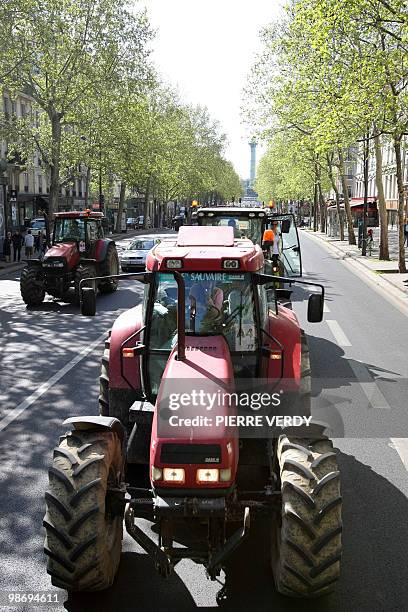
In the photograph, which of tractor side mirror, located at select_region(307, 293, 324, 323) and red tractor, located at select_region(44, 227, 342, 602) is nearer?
red tractor, located at select_region(44, 227, 342, 602)

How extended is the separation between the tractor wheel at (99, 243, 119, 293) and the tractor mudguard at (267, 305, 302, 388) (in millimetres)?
13412

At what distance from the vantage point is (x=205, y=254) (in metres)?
5.43

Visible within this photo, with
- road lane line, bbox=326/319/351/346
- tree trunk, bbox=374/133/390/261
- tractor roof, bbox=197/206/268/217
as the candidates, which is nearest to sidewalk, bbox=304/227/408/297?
tree trunk, bbox=374/133/390/261

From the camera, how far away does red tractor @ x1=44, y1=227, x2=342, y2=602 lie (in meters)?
4.30

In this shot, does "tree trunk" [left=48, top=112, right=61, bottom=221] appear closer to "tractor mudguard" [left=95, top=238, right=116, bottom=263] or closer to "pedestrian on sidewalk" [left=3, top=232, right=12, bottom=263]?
"pedestrian on sidewalk" [left=3, top=232, right=12, bottom=263]

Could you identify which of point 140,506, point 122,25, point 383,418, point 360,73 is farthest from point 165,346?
point 122,25

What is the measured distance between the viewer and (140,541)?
4.32 metres

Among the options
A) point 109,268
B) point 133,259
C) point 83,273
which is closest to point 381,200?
point 133,259

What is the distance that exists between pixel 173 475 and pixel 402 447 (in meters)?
4.30

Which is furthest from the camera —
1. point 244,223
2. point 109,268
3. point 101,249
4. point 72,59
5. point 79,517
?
point 72,59

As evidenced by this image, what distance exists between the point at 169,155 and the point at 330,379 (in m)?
56.9

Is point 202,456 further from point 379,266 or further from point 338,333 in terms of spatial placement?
point 379,266

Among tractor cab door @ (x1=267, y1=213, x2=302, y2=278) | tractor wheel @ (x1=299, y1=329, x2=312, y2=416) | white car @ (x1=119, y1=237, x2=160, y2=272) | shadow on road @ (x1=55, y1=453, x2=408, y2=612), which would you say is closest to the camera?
shadow on road @ (x1=55, y1=453, x2=408, y2=612)
